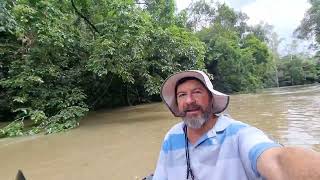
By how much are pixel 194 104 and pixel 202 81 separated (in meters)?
0.13

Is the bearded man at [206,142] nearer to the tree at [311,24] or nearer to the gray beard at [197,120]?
the gray beard at [197,120]

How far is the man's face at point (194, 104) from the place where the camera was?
182 cm

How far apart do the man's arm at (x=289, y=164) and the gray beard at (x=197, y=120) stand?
0.49m

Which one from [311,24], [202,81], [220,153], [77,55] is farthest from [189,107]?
[311,24]

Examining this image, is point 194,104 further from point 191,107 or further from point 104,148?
point 104,148

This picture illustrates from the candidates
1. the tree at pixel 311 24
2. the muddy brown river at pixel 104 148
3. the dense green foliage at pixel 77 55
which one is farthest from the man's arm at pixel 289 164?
the tree at pixel 311 24

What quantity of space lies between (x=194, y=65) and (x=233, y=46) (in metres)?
12.5

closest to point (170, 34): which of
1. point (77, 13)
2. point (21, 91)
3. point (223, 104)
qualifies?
point (77, 13)

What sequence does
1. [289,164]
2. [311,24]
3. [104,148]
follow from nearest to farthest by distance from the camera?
1. [289,164]
2. [104,148]
3. [311,24]

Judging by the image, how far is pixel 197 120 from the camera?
5.94 feet

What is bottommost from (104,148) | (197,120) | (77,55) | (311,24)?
(104,148)

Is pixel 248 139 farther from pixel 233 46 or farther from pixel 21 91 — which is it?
pixel 233 46

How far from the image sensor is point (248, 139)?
1.55 metres

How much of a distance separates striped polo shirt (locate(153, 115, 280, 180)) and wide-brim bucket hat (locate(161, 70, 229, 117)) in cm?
7
